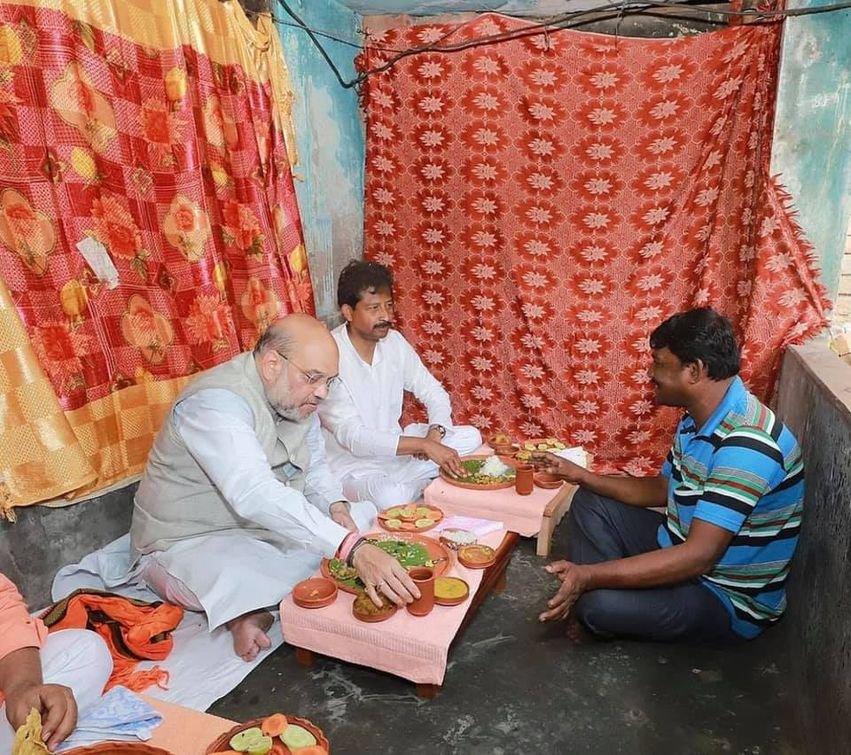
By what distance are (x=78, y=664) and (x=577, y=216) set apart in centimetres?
350

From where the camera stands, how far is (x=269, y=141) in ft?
11.3

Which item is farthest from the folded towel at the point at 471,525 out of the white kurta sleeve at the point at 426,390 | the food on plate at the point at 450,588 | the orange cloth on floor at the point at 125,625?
the white kurta sleeve at the point at 426,390

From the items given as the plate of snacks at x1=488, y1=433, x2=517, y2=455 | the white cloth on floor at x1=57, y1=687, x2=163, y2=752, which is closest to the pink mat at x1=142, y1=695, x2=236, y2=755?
the white cloth on floor at x1=57, y1=687, x2=163, y2=752

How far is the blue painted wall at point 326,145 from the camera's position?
3.94m

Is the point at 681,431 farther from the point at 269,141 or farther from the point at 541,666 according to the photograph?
the point at 269,141

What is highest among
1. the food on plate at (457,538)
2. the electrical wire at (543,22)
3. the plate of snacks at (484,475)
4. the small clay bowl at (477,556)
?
the electrical wire at (543,22)

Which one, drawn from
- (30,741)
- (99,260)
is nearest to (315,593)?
(30,741)

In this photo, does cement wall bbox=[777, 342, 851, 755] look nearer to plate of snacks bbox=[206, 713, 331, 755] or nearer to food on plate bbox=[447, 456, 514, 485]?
food on plate bbox=[447, 456, 514, 485]

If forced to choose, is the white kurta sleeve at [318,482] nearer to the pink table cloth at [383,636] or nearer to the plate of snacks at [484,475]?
the plate of snacks at [484,475]

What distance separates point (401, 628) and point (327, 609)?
0.92 feet

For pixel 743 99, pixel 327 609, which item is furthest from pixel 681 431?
pixel 743 99

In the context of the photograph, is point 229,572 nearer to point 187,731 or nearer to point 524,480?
point 187,731

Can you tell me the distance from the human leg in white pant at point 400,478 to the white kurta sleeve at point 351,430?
105mm

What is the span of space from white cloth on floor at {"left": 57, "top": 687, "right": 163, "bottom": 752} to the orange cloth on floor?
1.89 feet
